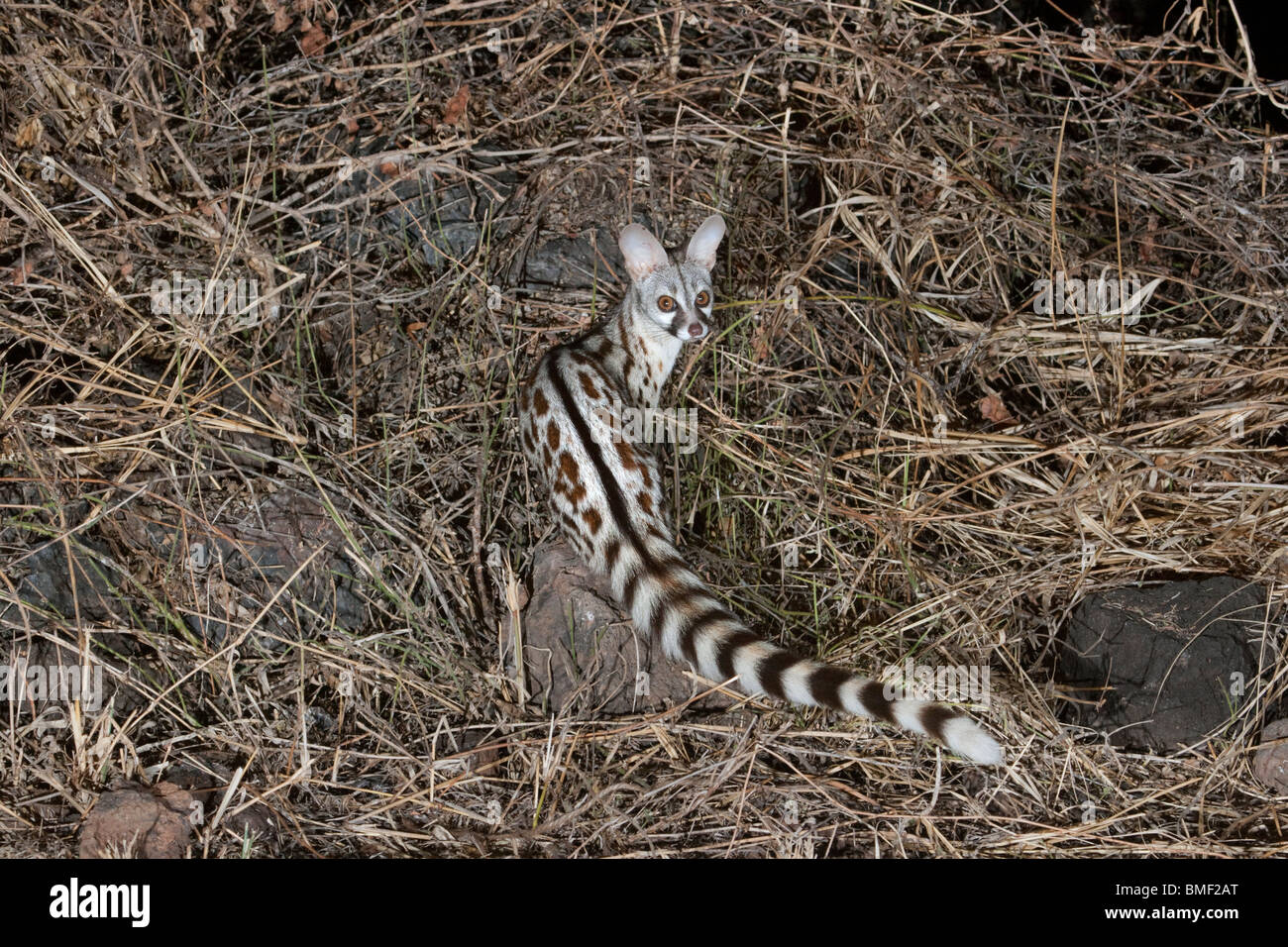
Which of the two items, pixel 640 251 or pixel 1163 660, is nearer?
pixel 1163 660

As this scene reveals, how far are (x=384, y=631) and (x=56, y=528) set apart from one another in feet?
4.43

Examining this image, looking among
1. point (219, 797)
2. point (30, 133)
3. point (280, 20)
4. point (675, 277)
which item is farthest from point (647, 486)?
point (30, 133)

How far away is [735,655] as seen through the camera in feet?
11.7

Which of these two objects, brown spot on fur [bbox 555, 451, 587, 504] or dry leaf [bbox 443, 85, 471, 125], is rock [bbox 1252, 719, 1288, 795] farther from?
dry leaf [bbox 443, 85, 471, 125]

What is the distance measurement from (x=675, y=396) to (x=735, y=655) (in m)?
1.69

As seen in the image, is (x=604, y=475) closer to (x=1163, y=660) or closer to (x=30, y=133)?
(x=1163, y=660)

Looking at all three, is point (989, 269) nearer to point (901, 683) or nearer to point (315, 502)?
point (901, 683)

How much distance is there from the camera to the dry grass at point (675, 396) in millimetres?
3705

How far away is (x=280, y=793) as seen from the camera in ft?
11.9

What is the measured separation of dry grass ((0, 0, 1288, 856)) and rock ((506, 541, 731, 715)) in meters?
0.13

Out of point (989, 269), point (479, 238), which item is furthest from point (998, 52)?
point (479, 238)

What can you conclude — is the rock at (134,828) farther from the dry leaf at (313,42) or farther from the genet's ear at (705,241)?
the dry leaf at (313,42)

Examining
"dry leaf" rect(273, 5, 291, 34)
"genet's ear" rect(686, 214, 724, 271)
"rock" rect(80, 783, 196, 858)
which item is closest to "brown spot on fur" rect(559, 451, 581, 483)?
"genet's ear" rect(686, 214, 724, 271)

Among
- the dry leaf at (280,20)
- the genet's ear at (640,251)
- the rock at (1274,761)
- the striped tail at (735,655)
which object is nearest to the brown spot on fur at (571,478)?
the striped tail at (735,655)
